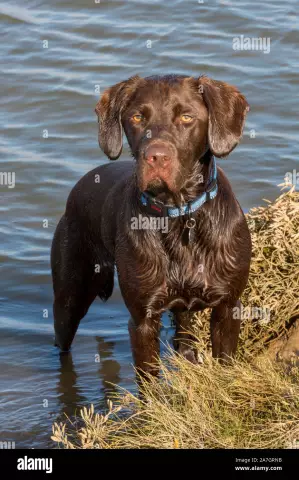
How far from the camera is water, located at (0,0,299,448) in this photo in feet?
23.4

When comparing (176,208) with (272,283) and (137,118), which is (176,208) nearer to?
(137,118)

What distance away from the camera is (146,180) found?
17.3 feet

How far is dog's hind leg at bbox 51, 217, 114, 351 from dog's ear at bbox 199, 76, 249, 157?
1604 mm

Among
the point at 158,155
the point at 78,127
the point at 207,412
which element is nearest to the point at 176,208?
the point at 158,155

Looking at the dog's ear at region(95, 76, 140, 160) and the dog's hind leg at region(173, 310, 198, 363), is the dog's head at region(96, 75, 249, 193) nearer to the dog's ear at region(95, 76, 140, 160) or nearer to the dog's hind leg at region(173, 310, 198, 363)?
the dog's ear at region(95, 76, 140, 160)

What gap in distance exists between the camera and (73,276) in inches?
278

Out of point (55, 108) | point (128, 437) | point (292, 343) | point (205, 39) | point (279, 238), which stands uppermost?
point (205, 39)

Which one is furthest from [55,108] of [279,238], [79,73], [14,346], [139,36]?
[279,238]

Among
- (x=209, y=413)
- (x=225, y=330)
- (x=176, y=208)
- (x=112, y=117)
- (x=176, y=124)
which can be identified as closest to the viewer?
(x=209, y=413)

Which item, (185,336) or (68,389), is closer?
(185,336)

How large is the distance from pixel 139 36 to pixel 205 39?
834mm

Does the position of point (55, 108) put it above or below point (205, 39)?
below

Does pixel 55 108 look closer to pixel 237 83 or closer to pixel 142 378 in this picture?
pixel 237 83

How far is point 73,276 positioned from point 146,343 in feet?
4.74
